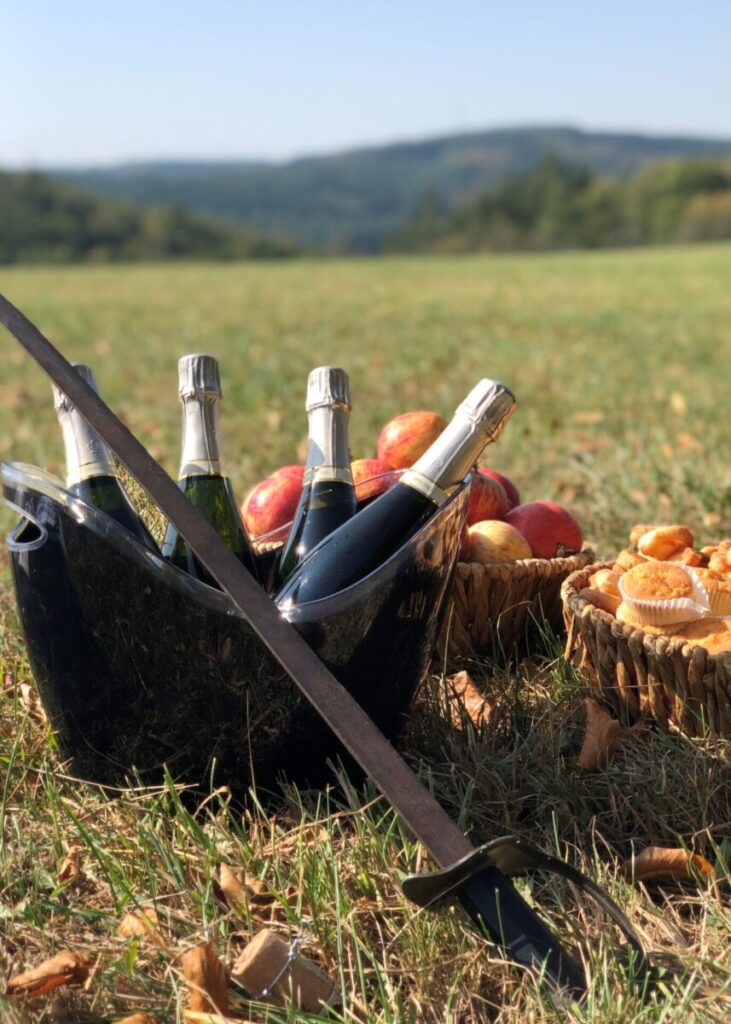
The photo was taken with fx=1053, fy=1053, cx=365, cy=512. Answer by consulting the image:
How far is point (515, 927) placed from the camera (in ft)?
4.80

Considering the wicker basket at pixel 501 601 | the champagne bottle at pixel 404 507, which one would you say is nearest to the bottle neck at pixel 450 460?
the champagne bottle at pixel 404 507

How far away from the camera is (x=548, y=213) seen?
82.9 m

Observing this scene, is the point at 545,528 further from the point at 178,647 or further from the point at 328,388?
the point at 178,647

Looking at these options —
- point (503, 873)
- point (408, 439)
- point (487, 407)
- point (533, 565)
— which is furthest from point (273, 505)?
point (503, 873)

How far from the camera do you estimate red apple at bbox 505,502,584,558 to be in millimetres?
2523

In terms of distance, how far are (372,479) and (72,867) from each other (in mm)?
901

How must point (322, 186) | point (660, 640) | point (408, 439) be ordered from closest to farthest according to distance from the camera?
point (660, 640), point (408, 439), point (322, 186)

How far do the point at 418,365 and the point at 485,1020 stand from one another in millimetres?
7060

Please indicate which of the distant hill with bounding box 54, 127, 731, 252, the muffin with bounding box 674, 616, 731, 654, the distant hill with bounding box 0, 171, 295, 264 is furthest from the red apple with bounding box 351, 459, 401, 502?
the distant hill with bounding box 54, 127, 731, 252

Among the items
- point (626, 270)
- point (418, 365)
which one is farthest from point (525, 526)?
point (626, 270)

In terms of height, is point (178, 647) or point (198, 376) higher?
point (198, 376)

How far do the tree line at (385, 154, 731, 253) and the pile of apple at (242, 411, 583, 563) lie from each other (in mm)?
71351

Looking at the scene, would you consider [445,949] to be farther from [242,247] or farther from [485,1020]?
[242,247]

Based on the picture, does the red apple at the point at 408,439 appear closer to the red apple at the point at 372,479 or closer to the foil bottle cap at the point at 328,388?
the red apple at the point at 372,479
